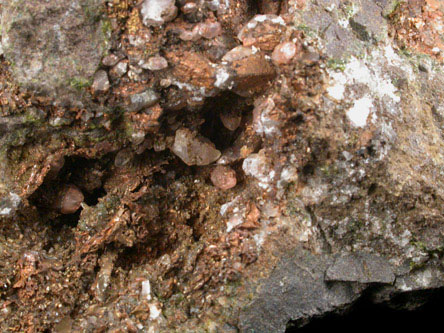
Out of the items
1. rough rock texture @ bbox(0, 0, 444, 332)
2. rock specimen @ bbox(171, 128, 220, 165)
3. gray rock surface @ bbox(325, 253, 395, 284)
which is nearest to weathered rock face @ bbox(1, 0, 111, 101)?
rough rock texture @ bbox(0, 0, 444, 332)

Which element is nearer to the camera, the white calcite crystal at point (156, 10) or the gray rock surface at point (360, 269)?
the white calcite crystal at point (156, 10)

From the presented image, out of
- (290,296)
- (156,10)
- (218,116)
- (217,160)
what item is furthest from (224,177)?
(156,10)

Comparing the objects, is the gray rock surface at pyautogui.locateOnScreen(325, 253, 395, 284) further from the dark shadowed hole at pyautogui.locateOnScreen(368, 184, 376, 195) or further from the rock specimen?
the rock specimen

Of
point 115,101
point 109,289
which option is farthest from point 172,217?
point 115,101

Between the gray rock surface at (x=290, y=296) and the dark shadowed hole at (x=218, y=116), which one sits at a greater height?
the dark shadowed hole at (x=218, y=116)

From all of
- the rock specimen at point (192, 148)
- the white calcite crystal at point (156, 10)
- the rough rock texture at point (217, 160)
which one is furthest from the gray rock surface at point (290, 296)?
the white calcite crystal at point (156, 10)

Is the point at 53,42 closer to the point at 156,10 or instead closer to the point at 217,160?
the point at 156,10

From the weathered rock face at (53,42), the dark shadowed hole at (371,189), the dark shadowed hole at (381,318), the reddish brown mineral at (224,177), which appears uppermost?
the weathered rock face at (53,42)

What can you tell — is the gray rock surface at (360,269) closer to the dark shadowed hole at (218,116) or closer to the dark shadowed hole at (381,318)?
the dark shadowed hole at (381,318)
